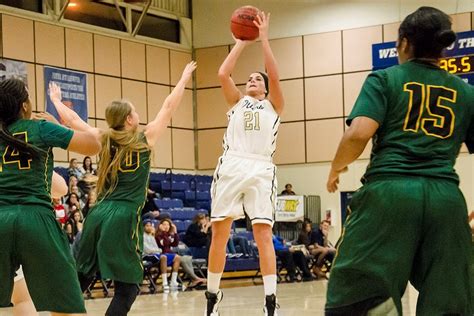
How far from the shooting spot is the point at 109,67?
21625 millimetres

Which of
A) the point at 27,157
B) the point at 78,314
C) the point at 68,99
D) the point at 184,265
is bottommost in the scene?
the point at 184,265

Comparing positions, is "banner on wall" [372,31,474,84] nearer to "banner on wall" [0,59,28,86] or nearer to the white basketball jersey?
the white basketball jersey

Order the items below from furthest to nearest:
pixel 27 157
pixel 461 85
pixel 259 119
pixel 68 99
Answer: pixel 68 99, pixel 259 119, pixel 27 157, pixel 461 85

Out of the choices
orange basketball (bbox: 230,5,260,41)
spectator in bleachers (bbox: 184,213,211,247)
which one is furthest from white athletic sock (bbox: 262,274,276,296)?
spectator in bleachers (bbox: 184,213,211,247)

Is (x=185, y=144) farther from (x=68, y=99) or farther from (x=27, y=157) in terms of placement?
(x=27, y=157)

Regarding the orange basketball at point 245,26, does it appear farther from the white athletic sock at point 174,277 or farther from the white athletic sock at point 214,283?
the white athletic sock at point 174,277

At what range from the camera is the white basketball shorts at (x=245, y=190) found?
7043 millimetres

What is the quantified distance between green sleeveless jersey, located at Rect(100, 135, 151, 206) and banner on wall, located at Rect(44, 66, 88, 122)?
552 inches

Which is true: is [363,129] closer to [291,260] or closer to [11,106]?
[11,106]

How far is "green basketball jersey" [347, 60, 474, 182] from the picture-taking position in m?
3.58

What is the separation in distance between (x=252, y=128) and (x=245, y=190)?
1.66 feet

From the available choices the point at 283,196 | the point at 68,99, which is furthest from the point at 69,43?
the point at 283,196

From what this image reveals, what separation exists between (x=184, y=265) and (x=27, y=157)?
36.6ft

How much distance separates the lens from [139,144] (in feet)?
19.2
